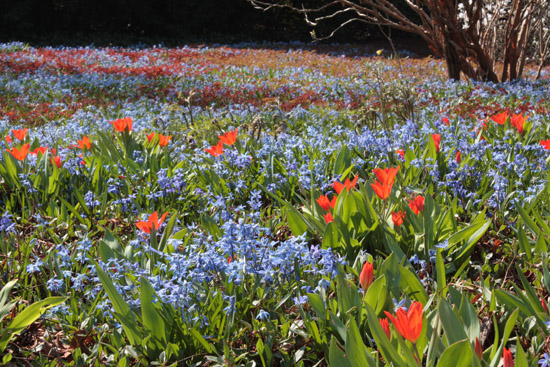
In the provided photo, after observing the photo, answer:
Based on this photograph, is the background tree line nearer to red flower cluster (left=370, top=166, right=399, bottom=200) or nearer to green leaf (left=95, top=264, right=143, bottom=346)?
red flower cluster (left=370, top=166, right=399, bottom=200)

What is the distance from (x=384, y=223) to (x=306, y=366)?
29.8 inches

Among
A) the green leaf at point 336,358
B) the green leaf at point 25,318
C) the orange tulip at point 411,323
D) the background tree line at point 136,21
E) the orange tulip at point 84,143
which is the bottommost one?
the green leaf at point 25,318

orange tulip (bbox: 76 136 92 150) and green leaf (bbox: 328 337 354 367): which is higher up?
orange tulip (bbox: 76 136 92 150)

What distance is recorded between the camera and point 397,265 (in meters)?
1.88

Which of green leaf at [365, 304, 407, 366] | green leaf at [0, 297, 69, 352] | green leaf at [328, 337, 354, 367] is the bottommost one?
green leaf at [0, 297, 69, 352]

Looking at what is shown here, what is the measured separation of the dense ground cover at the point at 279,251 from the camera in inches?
66.9

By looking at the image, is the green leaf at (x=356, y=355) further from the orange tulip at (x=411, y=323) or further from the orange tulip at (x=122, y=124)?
the orange tulip at (x=122, y=124)

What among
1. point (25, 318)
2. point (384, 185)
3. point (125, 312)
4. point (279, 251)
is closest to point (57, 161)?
point (25, 318)

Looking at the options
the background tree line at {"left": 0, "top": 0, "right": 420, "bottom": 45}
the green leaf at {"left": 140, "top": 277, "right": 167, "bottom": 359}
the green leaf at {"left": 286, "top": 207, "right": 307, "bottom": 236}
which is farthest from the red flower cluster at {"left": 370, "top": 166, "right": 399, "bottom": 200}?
the background tree line at {"left": 0, "top": 0, "right": 420, "bottom": 45}

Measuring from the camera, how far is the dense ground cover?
1699 millimetres

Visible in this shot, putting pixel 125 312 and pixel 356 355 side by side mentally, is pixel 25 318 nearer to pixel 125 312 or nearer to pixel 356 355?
pixel 125 312

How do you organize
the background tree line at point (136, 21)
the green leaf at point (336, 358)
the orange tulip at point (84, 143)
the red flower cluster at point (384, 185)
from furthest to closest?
the background tree line at point (136, 21) < the orange tulip at point (84, 143) < the red flower cluster at point (384, 185) < the green leaf at point (336, 358)

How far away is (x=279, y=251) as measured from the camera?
70.7 inches

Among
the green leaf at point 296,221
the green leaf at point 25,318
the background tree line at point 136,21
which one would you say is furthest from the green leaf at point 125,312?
the background tree line at point 136,21
